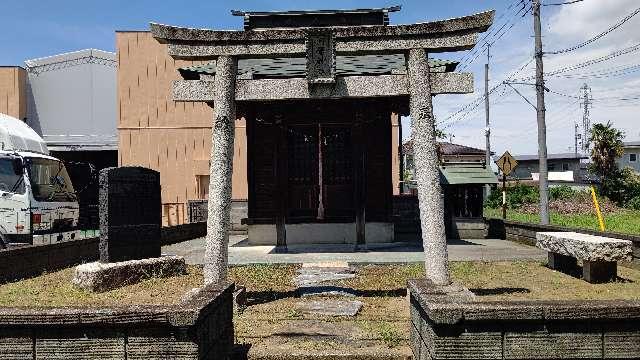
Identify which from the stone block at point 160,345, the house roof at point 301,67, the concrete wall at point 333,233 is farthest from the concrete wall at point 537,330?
the concrete wall at point 333,233

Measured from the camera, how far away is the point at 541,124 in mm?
17281

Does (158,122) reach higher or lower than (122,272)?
higher

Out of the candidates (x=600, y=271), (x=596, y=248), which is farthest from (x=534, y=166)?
(x=596, y=248)

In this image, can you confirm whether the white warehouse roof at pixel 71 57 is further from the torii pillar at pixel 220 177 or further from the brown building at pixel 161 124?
the torii pillar at pixel 220 177

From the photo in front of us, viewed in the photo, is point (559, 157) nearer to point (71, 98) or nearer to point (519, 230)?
point (519, 230)

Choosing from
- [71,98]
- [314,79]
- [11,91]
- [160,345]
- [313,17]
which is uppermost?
[313,17]

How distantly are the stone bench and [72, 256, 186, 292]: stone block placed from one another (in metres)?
7.45

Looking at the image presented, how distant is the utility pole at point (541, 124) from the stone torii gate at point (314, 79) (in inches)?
455

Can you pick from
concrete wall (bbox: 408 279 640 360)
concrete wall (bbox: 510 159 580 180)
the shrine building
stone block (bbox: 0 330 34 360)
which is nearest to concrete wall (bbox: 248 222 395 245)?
the shrine building

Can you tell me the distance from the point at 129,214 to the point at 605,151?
120 ft

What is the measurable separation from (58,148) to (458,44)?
24.1 metres

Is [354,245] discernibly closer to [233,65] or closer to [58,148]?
[233,65]

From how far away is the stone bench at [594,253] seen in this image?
8.22 metres

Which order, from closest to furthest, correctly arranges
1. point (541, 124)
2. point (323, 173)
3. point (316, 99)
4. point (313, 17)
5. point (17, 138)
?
1. point (316, 99)
2. point (17, 138)
3. point (323, 173)
4. point (541, 124)
5. point (313, 17)
